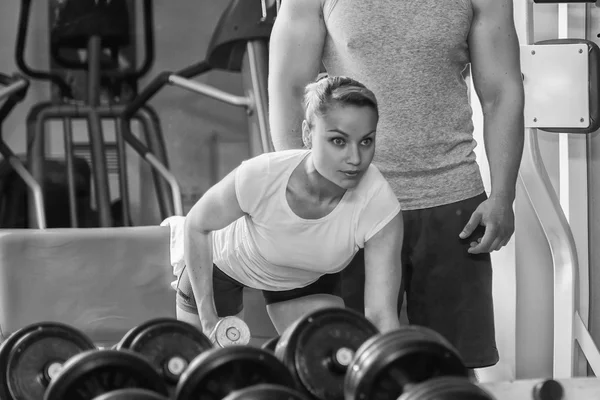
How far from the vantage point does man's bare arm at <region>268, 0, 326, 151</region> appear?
1859mm

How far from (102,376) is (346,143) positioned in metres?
0.65

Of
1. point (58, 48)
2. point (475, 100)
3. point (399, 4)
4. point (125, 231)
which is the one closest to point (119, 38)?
point (58, 48)

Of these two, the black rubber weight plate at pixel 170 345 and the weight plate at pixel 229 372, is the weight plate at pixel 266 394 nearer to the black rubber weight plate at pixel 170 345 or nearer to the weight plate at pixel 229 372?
the weight plate at pixel 229 372

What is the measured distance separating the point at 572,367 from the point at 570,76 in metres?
0.80

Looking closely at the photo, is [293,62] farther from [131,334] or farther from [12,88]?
[12,88]

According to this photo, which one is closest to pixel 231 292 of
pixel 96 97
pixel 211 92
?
pixel 211 92

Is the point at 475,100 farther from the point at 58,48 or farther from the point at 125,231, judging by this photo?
the point at 58,48

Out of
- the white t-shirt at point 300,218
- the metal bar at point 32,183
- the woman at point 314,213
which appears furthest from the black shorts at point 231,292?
the metal bar at point 32,183

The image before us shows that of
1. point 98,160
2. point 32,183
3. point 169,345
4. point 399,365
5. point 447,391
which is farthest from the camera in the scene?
point 98,160

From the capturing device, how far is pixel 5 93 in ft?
14.1

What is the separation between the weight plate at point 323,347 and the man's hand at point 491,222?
48cm

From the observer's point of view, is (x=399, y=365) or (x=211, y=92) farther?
(x=211, y=92)

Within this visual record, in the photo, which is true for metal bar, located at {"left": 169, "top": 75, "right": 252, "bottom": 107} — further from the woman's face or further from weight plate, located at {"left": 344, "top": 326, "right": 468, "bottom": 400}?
weight plate, located at {"left": 344, "top": 326, "right": 468, "bottom": 400}

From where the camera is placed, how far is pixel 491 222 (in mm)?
1797
